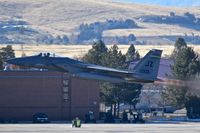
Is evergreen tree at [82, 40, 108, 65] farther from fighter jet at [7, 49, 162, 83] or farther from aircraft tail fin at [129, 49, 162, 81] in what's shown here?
fighter jet at [7, 49, 162, 83]

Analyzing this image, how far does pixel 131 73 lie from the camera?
99125 mm

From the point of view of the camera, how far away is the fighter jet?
3848 inches

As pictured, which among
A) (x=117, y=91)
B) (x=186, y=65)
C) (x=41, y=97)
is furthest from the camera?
(x=186, y=65)

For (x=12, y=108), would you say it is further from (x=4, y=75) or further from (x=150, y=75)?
(x=150, y=75)

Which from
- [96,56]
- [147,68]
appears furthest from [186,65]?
[147,68]

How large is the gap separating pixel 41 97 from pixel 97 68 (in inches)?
939

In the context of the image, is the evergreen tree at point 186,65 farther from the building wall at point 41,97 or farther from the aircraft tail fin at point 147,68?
the aircraft tail fin at point 147,68

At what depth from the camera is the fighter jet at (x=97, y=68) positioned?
97750 millimetres

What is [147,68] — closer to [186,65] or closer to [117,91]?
[117,91]

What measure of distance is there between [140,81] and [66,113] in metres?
25.9

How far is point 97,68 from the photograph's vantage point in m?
101

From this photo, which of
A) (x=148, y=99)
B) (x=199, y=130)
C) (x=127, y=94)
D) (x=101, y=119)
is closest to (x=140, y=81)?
(x=199, y=130)

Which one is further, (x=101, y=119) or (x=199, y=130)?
(x=101, y=119)

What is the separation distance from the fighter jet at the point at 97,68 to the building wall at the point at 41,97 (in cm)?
2227
